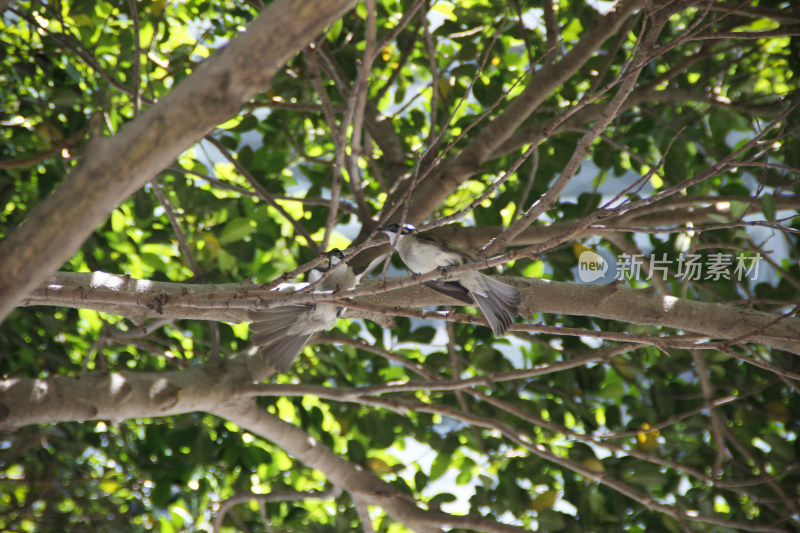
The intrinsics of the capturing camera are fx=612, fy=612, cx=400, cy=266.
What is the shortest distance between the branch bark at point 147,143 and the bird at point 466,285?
1.18m

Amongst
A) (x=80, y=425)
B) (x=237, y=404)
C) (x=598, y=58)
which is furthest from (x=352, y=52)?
(x=80, y=425)

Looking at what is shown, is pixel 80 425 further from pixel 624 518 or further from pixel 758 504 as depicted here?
pixel 758 504

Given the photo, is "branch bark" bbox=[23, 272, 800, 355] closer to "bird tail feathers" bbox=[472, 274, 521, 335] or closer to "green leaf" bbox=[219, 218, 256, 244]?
"bird tail feathers" bbox=[472, 274, 521, 335]

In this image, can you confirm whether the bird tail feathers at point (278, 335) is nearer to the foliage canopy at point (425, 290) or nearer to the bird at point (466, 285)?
the foliage canopy at point (425, 290)

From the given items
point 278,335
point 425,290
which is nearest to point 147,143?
point 425,290

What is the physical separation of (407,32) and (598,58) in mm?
972

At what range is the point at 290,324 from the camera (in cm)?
236

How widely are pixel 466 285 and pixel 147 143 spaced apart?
63.5 inches

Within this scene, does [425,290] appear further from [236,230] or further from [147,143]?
[147,143]

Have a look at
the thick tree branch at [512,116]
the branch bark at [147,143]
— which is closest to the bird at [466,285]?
the thick tree branch at [512,116]

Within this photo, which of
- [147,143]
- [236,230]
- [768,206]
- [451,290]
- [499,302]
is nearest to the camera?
[147,143]

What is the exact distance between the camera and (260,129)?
3.08 meters

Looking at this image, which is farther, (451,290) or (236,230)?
(236,230)

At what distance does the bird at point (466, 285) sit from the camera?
7.02ft
